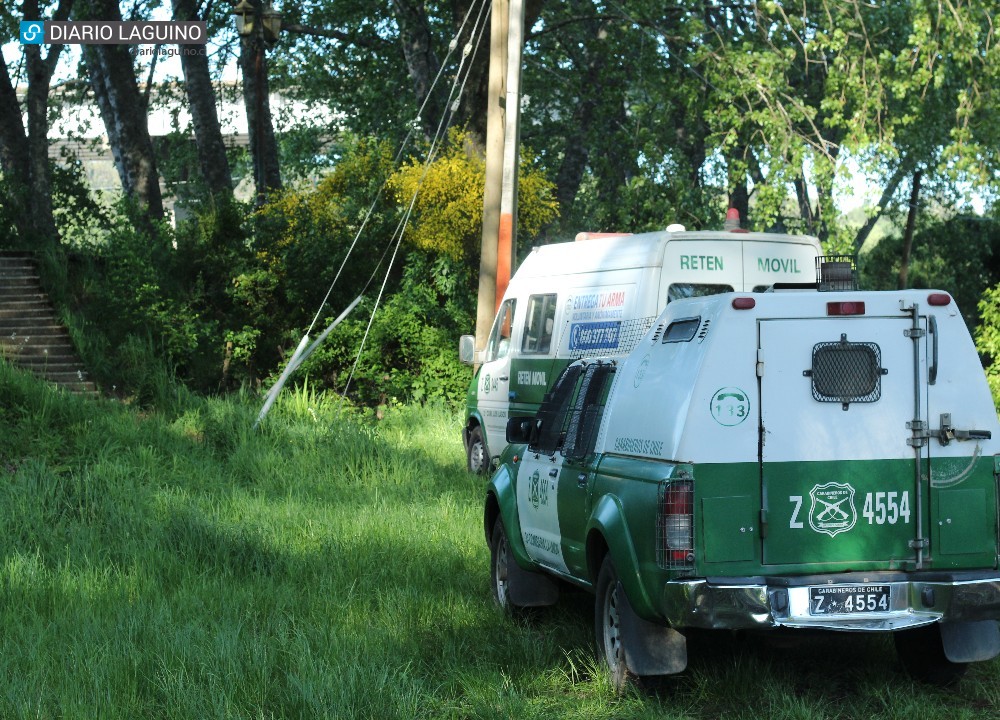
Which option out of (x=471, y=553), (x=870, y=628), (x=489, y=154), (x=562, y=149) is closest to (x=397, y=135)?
(x=562, y=149)

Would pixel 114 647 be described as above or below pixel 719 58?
below

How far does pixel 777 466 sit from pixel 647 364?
3.36 ft

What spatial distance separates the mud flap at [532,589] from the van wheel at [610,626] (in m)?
1.54

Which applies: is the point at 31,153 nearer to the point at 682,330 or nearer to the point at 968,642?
the point at 682,330

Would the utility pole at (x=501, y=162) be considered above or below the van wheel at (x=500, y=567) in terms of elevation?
above

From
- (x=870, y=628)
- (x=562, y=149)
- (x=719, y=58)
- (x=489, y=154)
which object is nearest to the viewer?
(x=870, y=628)

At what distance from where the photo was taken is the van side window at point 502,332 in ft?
51.7

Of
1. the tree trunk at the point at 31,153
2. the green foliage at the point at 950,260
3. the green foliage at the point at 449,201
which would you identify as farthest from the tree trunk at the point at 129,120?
the green foliage at the point at 950,260

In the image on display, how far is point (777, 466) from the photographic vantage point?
255 inches

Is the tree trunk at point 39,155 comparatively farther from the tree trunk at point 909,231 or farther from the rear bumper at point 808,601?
the tree trunk at point 909,231

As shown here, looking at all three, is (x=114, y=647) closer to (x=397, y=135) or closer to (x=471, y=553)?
(x=471, y=553)

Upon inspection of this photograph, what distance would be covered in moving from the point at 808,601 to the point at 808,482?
1.83 feet

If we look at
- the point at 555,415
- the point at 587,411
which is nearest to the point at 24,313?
the point at 555,415

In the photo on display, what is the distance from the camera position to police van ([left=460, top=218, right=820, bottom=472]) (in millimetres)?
12766
